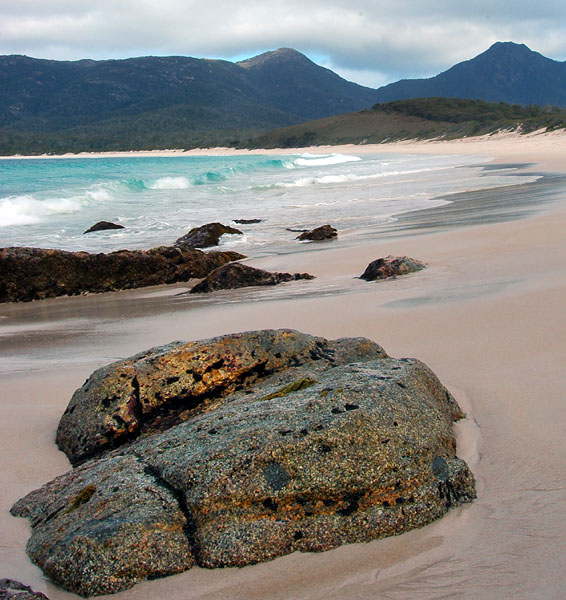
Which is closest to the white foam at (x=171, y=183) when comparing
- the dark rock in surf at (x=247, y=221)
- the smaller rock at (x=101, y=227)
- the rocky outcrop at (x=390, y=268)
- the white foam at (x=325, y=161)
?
the smaller rock at (x=101, y=227)

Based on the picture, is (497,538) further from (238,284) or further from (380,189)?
(380,189)

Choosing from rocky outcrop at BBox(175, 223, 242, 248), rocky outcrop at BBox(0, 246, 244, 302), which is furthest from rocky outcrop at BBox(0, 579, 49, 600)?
rocky outcrop at BBox(175, 223, 242, 248)

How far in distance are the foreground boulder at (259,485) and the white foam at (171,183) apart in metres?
30.2

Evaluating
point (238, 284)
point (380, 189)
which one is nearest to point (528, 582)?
point (238, 284)

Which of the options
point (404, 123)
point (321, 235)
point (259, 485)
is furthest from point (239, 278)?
point (404, 123)

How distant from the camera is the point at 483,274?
686 centimetres

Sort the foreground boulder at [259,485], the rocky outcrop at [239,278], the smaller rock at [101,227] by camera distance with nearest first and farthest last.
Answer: the foreground boulder at [259,485]
the rocky outcrop at [239,278]
the smaller rock at [101,227]

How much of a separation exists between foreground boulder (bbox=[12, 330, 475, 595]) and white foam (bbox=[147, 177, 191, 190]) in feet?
99.1

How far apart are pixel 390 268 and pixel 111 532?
5.52 meters

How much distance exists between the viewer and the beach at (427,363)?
221cm

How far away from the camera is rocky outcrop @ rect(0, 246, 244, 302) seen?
8258 millimetres

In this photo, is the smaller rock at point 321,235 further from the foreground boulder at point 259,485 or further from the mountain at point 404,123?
the mountain at point 404,123

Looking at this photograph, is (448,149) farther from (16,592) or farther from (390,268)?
(16,592)

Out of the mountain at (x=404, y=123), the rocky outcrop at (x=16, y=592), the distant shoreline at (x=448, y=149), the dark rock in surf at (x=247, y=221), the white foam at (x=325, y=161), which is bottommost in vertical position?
the dark rock in surf at (x=247, y=221)
